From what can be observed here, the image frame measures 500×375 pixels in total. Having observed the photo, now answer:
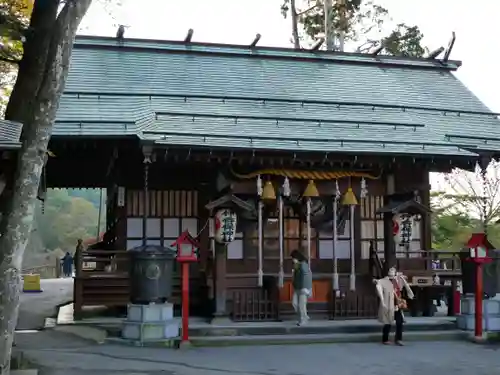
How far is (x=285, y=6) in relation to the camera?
103 ft

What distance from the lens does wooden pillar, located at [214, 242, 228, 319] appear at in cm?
1386

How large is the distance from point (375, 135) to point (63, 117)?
7444 mm

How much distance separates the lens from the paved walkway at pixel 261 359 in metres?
9.80

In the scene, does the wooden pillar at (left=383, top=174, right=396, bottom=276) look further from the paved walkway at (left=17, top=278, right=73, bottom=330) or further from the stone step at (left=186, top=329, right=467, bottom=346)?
the paved walkway at (left=17, top=278, right=73, bottom=330)

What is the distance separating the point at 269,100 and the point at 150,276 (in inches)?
262

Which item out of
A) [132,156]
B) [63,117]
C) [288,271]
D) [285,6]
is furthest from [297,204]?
[285,6]

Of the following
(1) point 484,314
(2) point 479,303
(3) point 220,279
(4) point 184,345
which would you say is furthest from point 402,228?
(4) point 184,345

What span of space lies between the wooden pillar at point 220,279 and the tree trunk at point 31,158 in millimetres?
5836

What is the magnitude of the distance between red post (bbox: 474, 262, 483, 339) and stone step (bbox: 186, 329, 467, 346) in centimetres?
44

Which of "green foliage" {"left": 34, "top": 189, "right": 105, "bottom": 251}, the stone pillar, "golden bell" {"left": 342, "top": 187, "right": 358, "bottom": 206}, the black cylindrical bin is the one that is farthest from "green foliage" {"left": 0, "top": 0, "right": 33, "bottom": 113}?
"green foliage" {"left": 34, "top": 189, "right": 105, "bottom": 251}

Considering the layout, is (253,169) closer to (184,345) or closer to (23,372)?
(184,345)

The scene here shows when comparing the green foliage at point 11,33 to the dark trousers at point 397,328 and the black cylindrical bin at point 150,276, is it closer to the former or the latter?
the black cylindrical bin at point 150,276

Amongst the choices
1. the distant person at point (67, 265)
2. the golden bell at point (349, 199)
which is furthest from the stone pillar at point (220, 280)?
the distant person at point (67, 265)

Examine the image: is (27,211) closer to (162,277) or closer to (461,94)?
(162,277)
